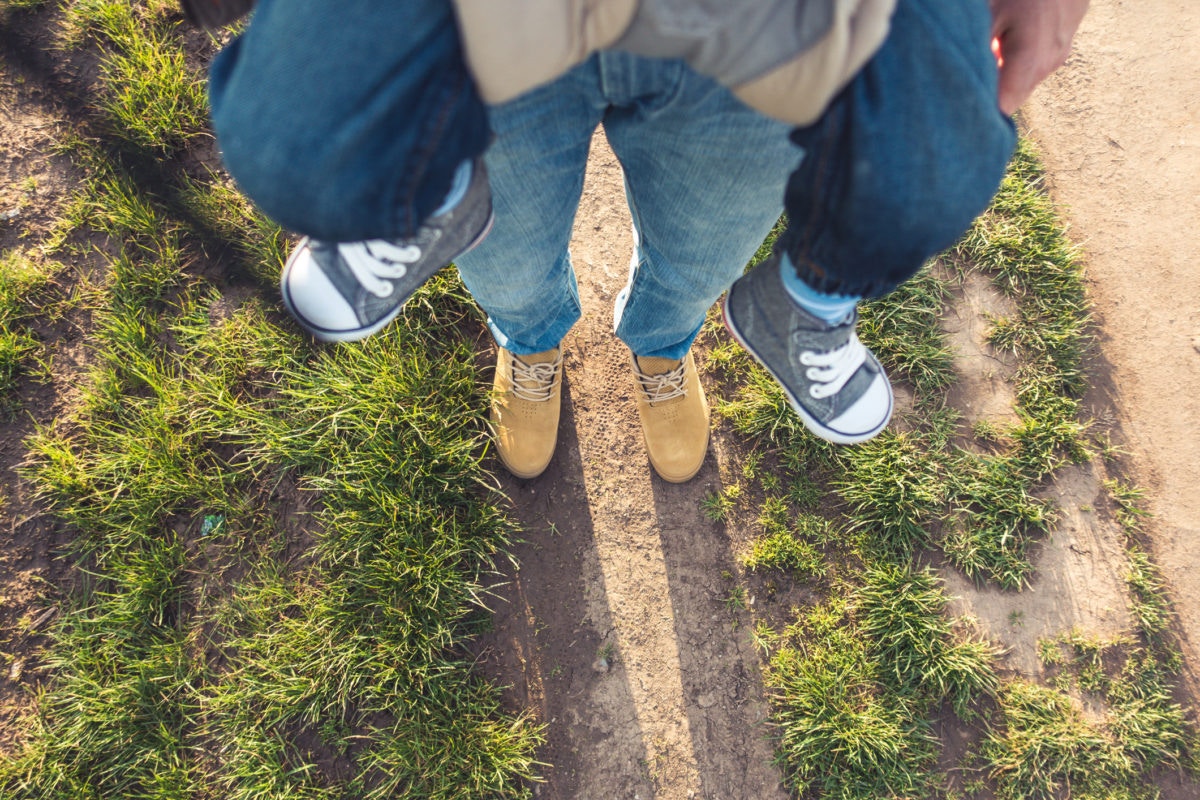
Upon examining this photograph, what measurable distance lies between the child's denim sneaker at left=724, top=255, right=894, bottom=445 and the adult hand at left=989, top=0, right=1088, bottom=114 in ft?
1.41

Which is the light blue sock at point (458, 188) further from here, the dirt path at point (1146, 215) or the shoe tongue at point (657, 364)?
the dirt path at point (1146, 215)

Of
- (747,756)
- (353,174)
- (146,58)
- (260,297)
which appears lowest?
(747,756)

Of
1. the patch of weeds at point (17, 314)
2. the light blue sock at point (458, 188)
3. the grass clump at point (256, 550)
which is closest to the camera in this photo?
the light blue sock at point (458, 188)

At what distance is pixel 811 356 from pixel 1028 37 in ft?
1.94

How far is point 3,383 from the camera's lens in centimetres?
208

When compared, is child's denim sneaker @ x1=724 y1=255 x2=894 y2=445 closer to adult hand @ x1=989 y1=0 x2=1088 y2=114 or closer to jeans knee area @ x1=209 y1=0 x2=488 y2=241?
adult hand @ x1=989 y1=0 x2=1088 y2=114

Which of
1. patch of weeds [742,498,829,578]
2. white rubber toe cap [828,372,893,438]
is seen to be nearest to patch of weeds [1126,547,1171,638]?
patch of weeds [742,498,829,578]

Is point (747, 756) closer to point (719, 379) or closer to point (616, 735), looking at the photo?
point (616, 735)

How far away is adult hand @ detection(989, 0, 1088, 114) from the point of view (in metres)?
1.01

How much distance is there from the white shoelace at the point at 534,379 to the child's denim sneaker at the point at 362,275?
764 millimetres

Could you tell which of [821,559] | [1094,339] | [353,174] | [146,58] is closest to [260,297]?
[146,58]

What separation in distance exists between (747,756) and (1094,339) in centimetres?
179

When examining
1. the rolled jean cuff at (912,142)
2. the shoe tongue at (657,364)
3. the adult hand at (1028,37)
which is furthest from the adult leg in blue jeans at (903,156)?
the shoe tongue at (657,364)

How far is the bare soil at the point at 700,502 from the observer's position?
77.0 inches
